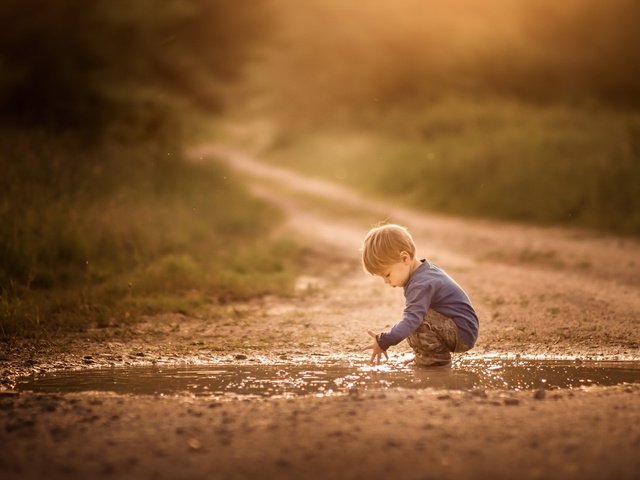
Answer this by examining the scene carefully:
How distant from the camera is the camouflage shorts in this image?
5.70m

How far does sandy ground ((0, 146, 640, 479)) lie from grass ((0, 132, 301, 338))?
54 centimetres

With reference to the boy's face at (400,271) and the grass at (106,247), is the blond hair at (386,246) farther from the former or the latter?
the grass at (106,247)

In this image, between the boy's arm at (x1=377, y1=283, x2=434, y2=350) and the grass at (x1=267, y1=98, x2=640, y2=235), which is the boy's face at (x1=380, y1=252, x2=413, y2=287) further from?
the grass at (x1=267, y1=98, x2=640, y2=235)

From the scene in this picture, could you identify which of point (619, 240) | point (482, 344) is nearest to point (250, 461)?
point (482, 344)

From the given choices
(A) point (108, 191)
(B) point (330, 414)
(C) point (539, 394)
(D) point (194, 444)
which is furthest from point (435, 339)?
(A) point (108, 191)

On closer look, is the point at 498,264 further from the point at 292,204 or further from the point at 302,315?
the point at 292,204

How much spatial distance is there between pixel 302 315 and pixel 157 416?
3674 millimetres

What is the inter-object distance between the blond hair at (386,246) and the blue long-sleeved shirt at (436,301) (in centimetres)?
20

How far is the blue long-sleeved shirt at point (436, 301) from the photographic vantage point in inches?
222

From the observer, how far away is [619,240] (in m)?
12.8

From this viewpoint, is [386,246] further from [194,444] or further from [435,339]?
[194,444]

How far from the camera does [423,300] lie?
564 centimetres

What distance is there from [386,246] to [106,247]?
5085 mm

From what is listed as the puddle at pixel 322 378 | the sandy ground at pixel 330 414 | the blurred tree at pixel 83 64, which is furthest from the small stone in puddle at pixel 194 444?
the blurred tree at pixel 83 64
